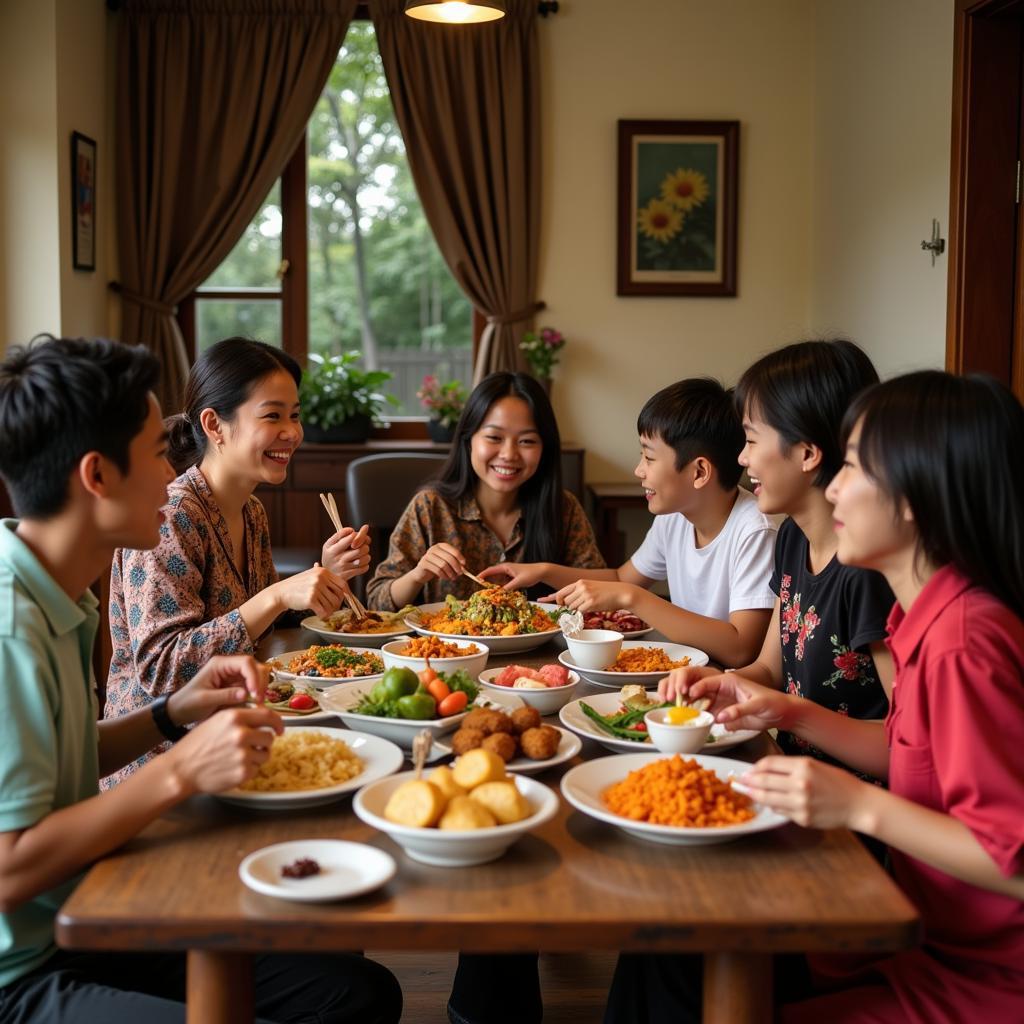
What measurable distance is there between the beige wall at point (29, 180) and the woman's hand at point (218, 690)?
351 centimetres

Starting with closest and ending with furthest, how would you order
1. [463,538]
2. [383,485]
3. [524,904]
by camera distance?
[524,904]
[463,538]
[383,485]

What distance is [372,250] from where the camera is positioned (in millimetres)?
5656

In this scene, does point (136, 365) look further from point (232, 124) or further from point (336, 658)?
point (232, 124)

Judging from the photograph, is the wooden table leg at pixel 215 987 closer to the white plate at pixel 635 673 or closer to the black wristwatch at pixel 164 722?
the black wristwatch at pixel 164 722

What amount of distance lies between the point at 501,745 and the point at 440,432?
3912 mm

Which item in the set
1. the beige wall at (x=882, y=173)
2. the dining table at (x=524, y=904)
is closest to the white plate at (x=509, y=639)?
the dining table at (x=524, y=904)

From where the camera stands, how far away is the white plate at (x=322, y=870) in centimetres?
114

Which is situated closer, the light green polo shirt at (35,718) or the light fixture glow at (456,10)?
the light green polo shirt at (35,718)

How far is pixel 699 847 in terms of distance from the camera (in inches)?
51.2

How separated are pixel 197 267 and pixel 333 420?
0.99 m

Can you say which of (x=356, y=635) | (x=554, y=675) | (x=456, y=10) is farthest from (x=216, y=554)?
(x=456, y=10)

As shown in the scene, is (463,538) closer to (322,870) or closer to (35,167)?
(322,870)

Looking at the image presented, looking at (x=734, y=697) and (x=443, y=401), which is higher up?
(x=443, y=401)

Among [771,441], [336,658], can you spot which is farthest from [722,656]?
[336,658]
